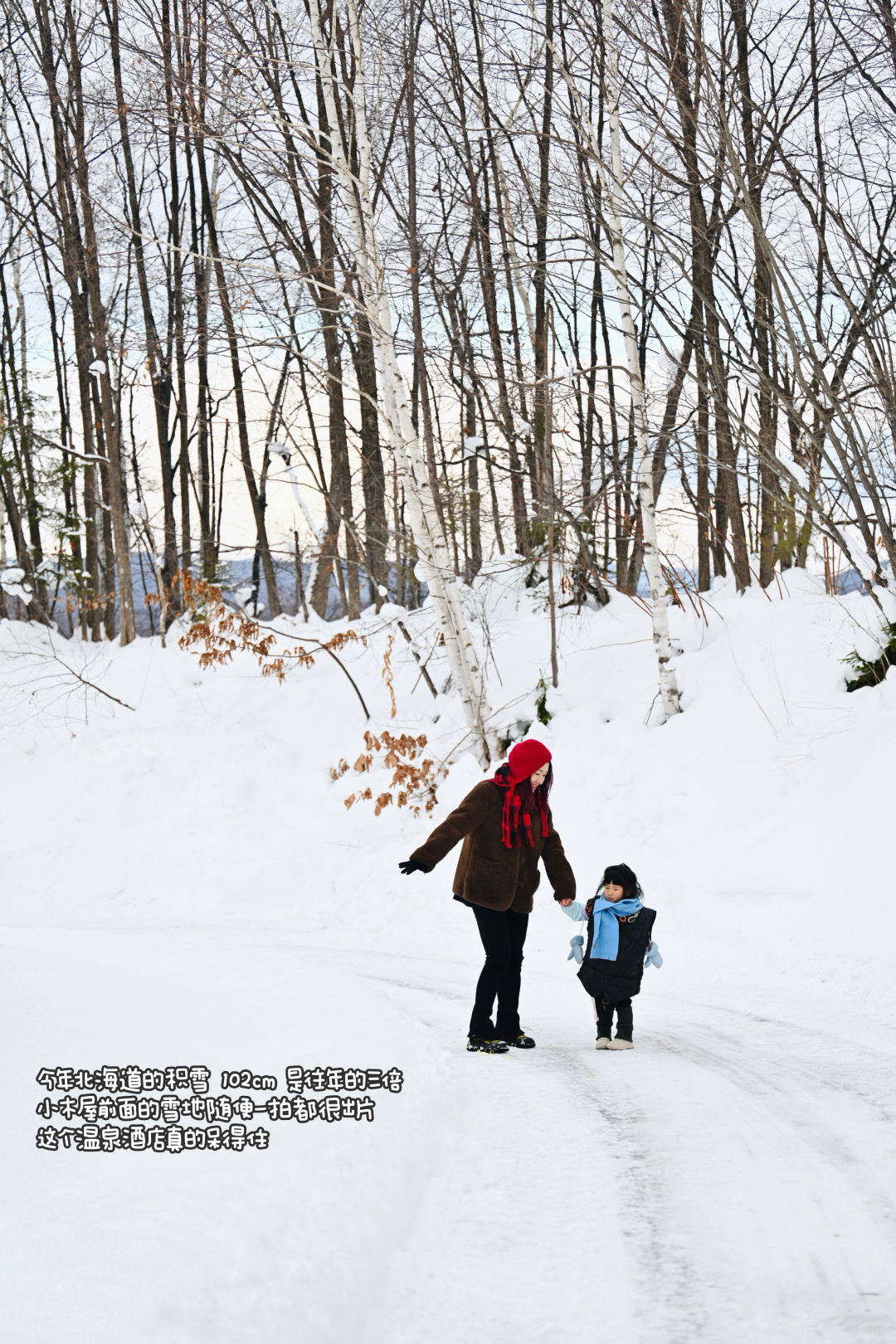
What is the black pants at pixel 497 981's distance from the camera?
536cm

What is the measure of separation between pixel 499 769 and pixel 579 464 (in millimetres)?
9743

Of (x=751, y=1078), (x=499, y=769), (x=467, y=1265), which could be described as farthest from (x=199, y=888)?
(x=467, y=1265)

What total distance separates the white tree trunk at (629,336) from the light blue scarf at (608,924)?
6.23m

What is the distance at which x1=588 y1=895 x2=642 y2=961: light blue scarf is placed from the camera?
555 centimetres

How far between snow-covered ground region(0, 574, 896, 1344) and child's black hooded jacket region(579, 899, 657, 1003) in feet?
1.13

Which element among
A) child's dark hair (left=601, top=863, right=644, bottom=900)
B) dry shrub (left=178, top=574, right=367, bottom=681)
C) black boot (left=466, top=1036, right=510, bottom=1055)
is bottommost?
black boot (left=466, top=1036, right=510, bottom=1055)

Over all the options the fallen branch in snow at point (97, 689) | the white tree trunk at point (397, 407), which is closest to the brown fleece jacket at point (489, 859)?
the white tree trunk at point (397, 407)

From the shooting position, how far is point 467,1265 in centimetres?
287

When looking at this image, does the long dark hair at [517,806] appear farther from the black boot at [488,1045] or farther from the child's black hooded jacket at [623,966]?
the black boot at [488,1045]

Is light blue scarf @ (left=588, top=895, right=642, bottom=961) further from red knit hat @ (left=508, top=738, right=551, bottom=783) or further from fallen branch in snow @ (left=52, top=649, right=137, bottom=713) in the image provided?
fallen branch in snow @ (left=52, top=649, right=137, bottom=713)

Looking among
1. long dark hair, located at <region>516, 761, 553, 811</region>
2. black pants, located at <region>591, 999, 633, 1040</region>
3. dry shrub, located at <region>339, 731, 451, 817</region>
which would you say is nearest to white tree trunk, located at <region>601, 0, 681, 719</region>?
dry shrub, located at <region>339, 731, 451, 817</region>

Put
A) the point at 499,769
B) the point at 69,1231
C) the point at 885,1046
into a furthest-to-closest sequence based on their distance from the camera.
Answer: the point at 499,769
the point at 885,1046
the point at 69,1231

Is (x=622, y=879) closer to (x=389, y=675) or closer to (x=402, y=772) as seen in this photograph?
(x=402, y=772)

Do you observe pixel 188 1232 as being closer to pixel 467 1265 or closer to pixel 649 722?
pixel 467 1265
